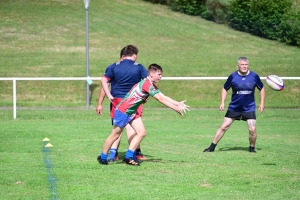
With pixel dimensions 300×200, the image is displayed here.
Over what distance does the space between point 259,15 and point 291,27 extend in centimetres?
212

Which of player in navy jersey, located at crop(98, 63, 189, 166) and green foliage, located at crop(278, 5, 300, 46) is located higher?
player in navy jersey, located at crop(98, 63, 189, 166)

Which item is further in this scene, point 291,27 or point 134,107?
point 291,27

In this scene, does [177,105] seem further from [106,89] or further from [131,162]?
[106,89]

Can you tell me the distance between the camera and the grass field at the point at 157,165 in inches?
365

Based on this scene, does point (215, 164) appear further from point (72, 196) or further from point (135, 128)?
point (72, 196)

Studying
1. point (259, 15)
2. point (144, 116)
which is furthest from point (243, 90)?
point (259, 15)

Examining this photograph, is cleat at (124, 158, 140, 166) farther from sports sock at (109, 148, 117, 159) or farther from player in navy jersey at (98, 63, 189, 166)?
sports sock at (109, 148, 117, 159)

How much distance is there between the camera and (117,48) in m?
39.3

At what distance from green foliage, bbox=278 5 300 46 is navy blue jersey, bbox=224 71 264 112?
27675mm

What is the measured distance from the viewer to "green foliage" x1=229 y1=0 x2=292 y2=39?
4222 centimetres

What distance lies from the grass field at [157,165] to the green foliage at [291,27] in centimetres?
2126

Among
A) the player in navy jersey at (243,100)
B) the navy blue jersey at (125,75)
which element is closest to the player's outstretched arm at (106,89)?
the navy blue jersey at (125,75)

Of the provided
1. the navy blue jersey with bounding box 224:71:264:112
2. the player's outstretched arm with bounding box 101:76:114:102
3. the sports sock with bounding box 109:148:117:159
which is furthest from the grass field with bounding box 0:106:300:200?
the player's outstretched arm with bounding box 101:76:114:102

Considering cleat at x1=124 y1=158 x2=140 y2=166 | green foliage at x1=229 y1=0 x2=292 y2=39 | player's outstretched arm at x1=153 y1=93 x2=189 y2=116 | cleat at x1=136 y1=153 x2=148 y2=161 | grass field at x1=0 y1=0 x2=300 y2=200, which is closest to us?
grass field at x1=0 y1=0 x2=300 y2=200
